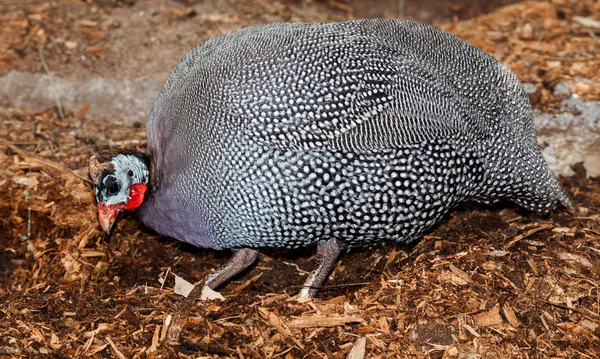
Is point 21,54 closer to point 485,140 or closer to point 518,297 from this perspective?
point 485,140

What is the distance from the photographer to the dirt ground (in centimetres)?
355

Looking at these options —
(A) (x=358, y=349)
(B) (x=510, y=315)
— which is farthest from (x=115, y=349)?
(B) (x=510, y=315)

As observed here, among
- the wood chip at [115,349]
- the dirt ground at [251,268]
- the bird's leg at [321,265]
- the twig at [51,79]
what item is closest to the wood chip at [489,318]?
the dirt ground at [251,268]

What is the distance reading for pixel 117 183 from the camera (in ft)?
12.9

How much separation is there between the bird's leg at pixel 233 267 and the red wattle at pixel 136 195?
0.56 m

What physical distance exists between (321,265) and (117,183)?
3.86 ft

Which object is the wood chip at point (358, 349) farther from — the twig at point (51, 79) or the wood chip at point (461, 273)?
the twig at point (51, 79)

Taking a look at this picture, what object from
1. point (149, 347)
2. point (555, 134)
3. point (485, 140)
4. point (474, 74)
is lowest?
point (149, 347)

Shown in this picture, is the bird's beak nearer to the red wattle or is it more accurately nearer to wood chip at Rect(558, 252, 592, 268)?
the red wattle

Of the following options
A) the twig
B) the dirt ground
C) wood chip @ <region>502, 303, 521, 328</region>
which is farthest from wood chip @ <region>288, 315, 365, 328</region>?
the twig

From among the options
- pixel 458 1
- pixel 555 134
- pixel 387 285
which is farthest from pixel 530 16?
pixel 387 285

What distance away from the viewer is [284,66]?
147 inches

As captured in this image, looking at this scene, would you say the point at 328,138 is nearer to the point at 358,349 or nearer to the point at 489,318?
the point at 358,349

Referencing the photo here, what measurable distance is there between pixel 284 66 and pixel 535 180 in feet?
5.11
